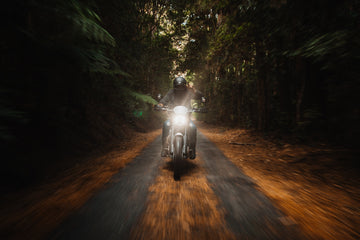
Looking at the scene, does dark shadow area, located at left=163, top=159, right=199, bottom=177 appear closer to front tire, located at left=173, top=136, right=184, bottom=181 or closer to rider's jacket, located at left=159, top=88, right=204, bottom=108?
front tire, located at left=173, top=136, right=184, bottom=181

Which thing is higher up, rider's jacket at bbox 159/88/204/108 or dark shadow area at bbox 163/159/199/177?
rider's jacket at bbox 159/88/204/108

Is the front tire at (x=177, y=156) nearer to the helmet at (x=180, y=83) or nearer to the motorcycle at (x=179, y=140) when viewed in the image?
the motorcycle at (x=179, y=140)

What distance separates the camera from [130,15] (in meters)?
8.23

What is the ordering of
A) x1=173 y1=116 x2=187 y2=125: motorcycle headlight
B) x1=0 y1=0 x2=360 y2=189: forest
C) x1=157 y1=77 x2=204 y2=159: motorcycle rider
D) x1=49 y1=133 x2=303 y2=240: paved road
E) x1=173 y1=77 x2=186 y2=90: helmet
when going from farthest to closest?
x1=173 y1=77 x2=186 y2=90: helmet
x1=157 y1=77 x2=204 y2=159: motorcycle rider
x1=173 y1=116 x2=187 y2=125: motorcycle headlight
x1=0 y1=0 x2=360 y2=189: forest
x1=49 y1=133 x2=303 y2=240: paved road

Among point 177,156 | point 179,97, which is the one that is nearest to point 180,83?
point 179,97

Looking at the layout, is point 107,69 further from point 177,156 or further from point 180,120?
point 177,156

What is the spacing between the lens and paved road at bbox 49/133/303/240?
1691mm

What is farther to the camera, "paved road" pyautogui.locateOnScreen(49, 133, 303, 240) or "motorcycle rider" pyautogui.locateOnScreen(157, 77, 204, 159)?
"motorcycle rider" pyautogui.locateOnScreen(157, 77, 204, 159)

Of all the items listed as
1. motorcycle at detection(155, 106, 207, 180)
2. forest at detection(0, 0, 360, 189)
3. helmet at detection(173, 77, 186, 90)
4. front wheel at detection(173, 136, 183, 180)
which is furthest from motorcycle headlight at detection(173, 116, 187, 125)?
forest at detection(0, 0, 360, 189)

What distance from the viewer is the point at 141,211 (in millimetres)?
2098

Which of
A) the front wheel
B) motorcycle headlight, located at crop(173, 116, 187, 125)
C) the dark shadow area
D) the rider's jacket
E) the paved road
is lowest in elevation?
the paved road

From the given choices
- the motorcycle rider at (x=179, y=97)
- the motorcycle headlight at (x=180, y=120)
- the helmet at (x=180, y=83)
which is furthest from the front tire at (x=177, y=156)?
the helmet at (x=180, y=83)

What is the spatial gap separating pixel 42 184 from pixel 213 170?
362 centimetres

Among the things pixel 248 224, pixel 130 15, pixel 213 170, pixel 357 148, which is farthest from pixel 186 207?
pixel 130 15
